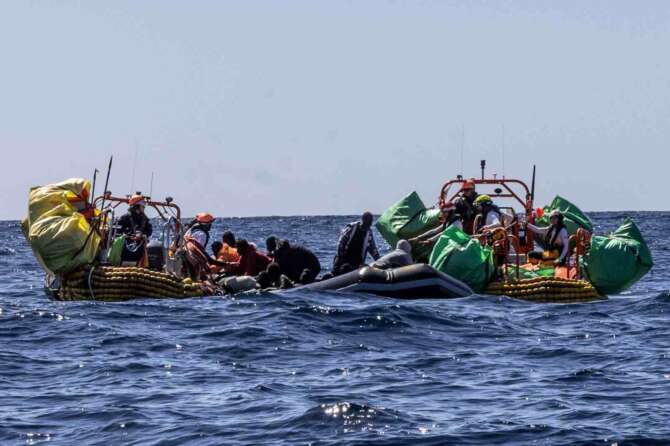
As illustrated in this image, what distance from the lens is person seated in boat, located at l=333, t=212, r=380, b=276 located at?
2066 centimetres

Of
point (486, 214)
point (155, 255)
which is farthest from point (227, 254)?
point (486, 214)

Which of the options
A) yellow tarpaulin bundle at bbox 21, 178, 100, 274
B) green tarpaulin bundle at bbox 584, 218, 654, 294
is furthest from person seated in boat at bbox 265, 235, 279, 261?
green tarpaulin bundle at bbox 584, 218, 654, 294

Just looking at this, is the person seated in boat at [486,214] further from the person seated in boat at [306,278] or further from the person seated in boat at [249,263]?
the person seated in boat at [249,263]

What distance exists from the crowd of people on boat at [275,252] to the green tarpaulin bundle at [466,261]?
50cm

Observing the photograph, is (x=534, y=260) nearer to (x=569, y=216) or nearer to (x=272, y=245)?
(x=569, y=216)

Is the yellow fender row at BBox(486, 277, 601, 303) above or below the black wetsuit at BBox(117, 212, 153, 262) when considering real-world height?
below

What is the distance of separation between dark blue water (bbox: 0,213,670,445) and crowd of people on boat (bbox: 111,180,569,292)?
101cm

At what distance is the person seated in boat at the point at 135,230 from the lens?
2103 cm

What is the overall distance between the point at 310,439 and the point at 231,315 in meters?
7.70

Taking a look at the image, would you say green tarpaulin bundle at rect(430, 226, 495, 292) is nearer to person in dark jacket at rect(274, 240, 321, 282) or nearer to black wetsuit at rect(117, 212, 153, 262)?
person in dark jacket at rect(274, 240, 321, 282)

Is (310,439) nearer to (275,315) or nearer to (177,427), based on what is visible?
(177,427)

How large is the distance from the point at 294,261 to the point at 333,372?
310 inches

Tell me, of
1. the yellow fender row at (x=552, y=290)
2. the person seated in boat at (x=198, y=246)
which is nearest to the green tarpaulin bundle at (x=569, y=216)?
the yellow fender row at (x=552, y=290)

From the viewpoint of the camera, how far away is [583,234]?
21.5 m
